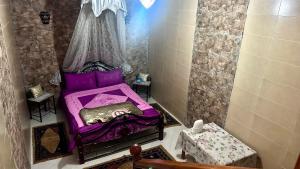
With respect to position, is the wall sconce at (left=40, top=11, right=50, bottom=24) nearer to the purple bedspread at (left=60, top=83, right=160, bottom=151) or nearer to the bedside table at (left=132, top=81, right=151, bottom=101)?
the purple bedspread at (left=60, top=83, right=160, bottom=151)

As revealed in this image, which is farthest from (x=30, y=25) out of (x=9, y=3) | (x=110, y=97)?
(x=110, y=97)

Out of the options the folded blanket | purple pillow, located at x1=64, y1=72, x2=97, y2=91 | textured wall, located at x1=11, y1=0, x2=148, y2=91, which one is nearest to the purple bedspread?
the folded blanket

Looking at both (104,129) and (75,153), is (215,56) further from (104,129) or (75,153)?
(75,153)

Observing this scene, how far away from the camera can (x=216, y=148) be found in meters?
3.20

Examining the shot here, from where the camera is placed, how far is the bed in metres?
3.54

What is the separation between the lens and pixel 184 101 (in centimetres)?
459

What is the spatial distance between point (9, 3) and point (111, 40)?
78.5 inches

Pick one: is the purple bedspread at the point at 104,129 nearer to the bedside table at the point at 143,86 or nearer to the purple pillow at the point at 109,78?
the purple pillow at the point at 109,78

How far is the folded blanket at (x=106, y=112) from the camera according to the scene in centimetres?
373

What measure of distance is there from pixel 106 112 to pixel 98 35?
1836mm

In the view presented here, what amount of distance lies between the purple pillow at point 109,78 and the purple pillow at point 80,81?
0.11m

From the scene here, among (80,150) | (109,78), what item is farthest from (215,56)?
(80,150)

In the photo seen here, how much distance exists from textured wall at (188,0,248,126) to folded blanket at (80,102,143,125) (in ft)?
3.87

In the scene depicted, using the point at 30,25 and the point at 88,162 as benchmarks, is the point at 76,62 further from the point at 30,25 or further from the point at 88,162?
the point at 88,162
